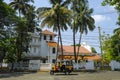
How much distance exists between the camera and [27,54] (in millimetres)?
66938

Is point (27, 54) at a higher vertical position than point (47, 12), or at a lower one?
lower

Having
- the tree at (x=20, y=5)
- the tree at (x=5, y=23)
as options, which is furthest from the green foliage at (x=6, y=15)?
the tree at (x=20, y=5)

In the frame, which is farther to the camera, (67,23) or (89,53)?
(89,53)

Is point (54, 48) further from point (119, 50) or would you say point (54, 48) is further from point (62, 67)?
point (62, 67)

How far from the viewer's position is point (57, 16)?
52.3 meters

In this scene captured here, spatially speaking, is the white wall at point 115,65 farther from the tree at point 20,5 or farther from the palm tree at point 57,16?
the tree at point 20,5

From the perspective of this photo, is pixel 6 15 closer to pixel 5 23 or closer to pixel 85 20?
pixel 5 23

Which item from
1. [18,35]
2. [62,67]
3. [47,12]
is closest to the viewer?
[62,67]

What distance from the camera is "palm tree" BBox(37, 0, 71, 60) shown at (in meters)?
52.0

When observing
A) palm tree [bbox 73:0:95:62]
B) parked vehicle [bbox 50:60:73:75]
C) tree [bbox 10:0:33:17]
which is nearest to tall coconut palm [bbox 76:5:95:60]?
palm tree [bbox 73:0:95:62]

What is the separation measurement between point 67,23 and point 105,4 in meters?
40.0

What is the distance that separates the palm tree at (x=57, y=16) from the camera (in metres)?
52.0

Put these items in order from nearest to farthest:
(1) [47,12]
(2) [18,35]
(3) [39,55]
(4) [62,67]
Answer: (4) [62,67]
(1) [47,12]
(2) [18,35]
(3) [39,55]

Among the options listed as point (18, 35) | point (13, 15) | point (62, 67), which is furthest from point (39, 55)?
point (62, 67)
